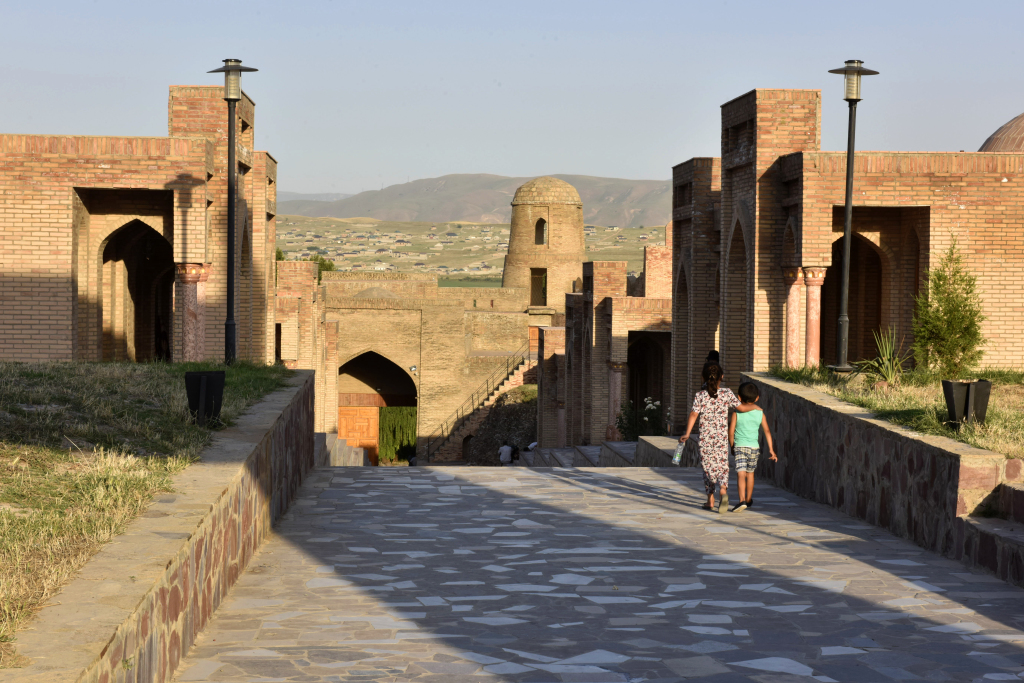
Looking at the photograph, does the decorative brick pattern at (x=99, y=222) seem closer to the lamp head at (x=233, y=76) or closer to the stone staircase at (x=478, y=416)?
the lamp head at (x=233, y=76)

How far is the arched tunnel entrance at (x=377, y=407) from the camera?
44.4 meters

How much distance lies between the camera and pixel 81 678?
10.0 ft

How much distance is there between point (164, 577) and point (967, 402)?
19.2ft

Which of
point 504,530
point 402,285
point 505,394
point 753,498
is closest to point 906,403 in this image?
point 753,498

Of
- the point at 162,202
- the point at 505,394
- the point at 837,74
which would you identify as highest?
the point at 837,74

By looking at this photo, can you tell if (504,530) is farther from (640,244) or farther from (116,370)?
(640,244)

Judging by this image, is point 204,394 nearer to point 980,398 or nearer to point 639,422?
point 980,398

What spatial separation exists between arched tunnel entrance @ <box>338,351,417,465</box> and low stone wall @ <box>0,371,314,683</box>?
36288 millimetres

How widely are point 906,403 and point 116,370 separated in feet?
24.7

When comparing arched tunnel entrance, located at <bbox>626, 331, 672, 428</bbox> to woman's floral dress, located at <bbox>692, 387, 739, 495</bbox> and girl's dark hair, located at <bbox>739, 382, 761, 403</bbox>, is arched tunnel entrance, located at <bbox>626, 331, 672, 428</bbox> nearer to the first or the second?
girl's dark hair, located at <bbox>739, 382, 761, 403</bbox>

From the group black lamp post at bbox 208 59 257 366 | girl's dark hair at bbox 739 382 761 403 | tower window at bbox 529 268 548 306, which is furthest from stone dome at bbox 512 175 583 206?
girl's dark hair at bbox 739 382 761 403

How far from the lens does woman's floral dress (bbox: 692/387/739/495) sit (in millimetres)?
8938

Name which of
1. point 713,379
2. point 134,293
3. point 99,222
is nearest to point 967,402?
point 713,379

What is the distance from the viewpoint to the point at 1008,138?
24.8 meters
